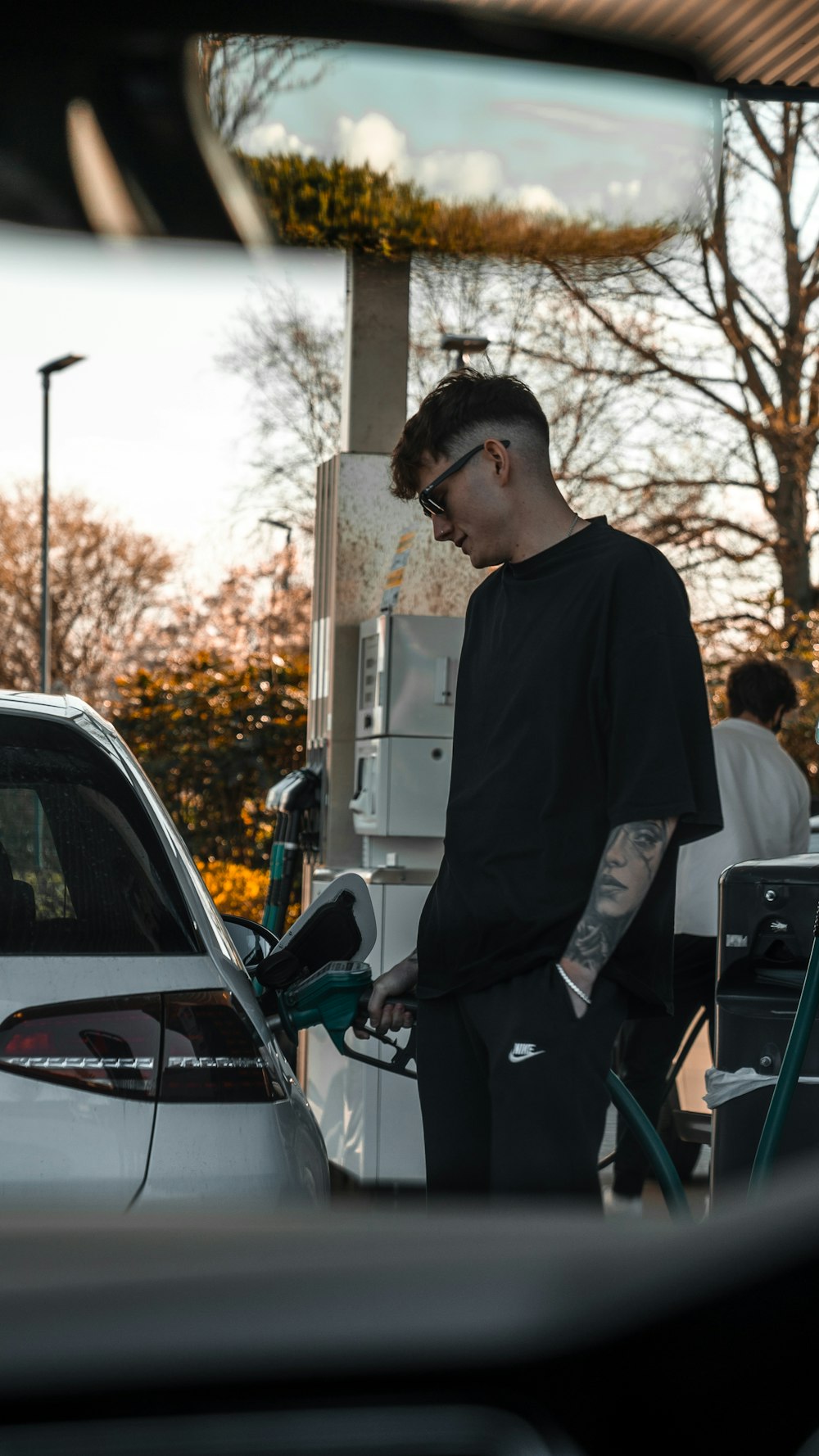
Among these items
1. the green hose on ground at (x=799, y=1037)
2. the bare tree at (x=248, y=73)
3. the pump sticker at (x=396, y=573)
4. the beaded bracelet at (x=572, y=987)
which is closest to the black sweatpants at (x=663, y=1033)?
the green hose on ground at (x=799, y=1037)

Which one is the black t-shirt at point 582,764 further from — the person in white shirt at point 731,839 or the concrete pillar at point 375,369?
the concrete pillar at point 375,369

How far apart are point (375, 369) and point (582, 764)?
176 inches

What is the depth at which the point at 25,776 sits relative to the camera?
2.02 meters

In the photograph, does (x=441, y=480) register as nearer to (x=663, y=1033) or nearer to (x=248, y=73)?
(x=248, y=73)

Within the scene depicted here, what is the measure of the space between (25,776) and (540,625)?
0.67 metres

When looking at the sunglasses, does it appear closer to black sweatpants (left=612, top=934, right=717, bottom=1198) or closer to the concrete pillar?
black sweatpants (left=612, top=934, right=717, bottom=1198)

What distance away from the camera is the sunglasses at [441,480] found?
2.17 meters

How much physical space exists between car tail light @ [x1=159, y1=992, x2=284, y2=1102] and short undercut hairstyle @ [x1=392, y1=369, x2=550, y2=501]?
30.9 inches

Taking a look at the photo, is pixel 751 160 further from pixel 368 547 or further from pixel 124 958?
pixel 124 958

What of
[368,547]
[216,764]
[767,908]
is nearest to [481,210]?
[767,908]

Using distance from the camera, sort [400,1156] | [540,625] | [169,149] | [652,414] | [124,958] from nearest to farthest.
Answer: [169,149]
[124,958]
[540,625]
[400,1156]
[652,414]

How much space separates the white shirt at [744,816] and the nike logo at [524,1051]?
2.96m

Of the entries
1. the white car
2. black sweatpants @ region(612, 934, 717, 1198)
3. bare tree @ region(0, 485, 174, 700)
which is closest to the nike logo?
the white car

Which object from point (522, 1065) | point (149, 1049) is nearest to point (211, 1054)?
point (149, 1049)
